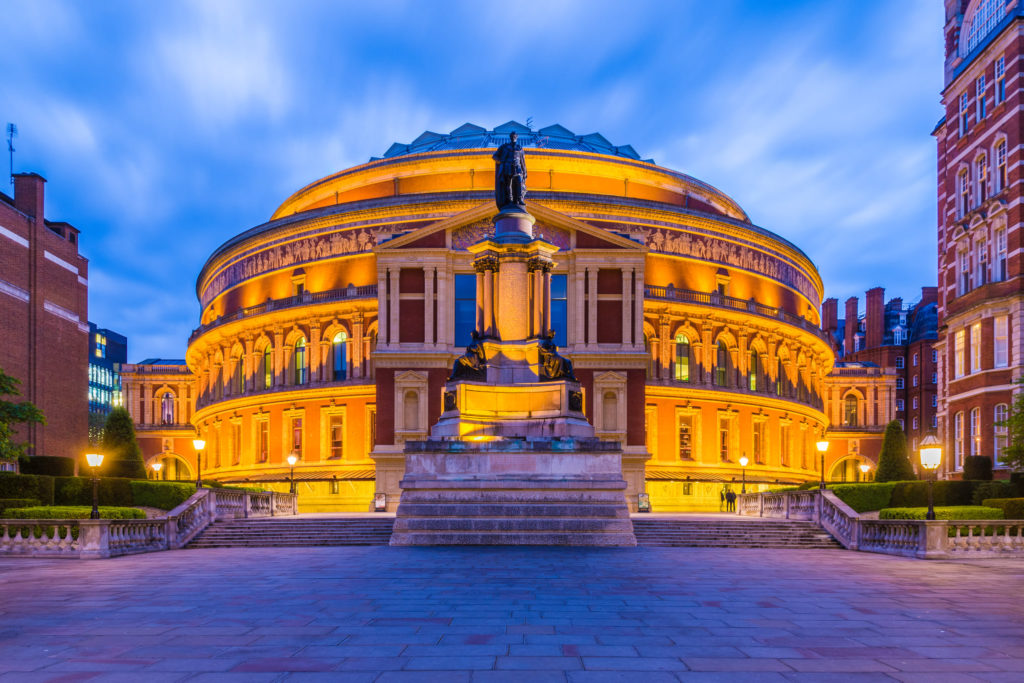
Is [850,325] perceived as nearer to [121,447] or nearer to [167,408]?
[167,408]

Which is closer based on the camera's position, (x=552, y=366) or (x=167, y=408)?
(x=552, y=366)

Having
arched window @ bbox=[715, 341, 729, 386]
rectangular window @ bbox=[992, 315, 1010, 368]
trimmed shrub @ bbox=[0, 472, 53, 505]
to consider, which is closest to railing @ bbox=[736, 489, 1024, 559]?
rectangular window @ bbox=[992, 315, 1010, 368]

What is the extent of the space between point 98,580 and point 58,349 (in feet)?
160

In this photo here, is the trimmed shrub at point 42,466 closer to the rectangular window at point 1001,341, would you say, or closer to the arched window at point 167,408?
the rectangular window at point 1001,341

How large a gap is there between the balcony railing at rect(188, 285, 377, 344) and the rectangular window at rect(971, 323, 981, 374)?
36492 mm

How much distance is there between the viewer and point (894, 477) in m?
53.9

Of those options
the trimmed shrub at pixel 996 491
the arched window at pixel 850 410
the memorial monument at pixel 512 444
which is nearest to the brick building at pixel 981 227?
the trimmed shrub at pixel 996 491

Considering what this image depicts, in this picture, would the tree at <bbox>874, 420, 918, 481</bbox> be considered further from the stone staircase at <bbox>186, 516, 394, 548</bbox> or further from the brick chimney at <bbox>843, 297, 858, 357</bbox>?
the brick chimney at <bbox>843, 297, 858, 357</bbox>

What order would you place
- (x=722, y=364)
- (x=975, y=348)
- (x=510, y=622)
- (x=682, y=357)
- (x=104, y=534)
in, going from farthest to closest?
(x=722, y=364) < (x=682, y=357) < (x=975, y=348) < (x=104, y=534) < (x=510, y=622)

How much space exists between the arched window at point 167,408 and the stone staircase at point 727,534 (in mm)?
68559

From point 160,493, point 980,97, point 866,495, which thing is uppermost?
point 980,97

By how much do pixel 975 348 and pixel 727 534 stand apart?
92.4ft

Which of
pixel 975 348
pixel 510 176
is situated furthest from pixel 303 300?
pixel 975 348

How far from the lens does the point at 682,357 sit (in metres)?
66.1
